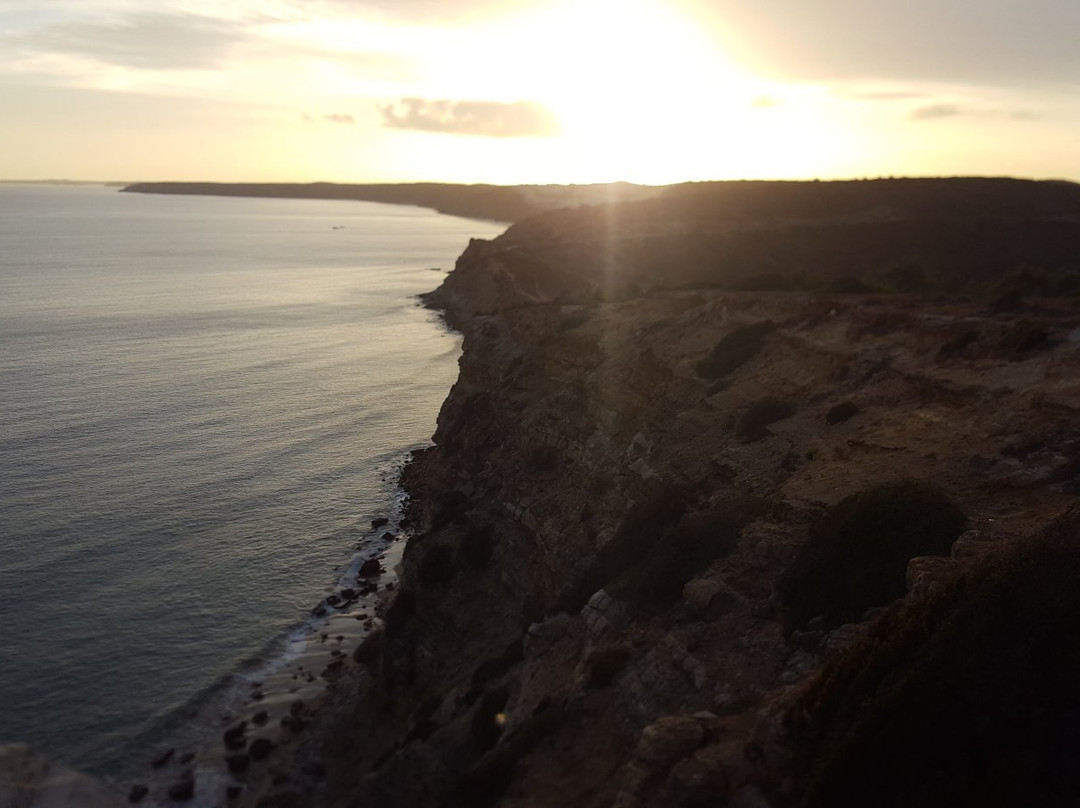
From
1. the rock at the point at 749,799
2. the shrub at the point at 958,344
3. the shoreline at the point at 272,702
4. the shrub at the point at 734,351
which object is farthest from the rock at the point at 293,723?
the shrub at the point at 958,344

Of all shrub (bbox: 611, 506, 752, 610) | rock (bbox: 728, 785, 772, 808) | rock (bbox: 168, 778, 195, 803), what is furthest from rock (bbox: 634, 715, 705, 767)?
rock (bbox: 168, 778, 195, 803)

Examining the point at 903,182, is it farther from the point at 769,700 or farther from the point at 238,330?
the point at 769,700

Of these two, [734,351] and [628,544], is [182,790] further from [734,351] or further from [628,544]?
[734,351]

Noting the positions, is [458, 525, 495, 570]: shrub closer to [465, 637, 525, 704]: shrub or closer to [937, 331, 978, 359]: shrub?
[465, 637, 525, 704]: shrub

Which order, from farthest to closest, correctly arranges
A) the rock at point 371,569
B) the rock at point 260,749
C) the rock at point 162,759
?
the rock at point 371,569, the rock at point 260,749, the rock at point 162,759

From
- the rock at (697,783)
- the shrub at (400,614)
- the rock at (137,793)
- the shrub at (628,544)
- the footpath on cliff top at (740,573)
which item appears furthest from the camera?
the shrub at (400,614)

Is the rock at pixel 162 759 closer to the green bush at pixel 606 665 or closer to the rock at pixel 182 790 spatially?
the rock at pixel 182 790

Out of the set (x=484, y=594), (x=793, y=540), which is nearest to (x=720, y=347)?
(x=484, y=594)
